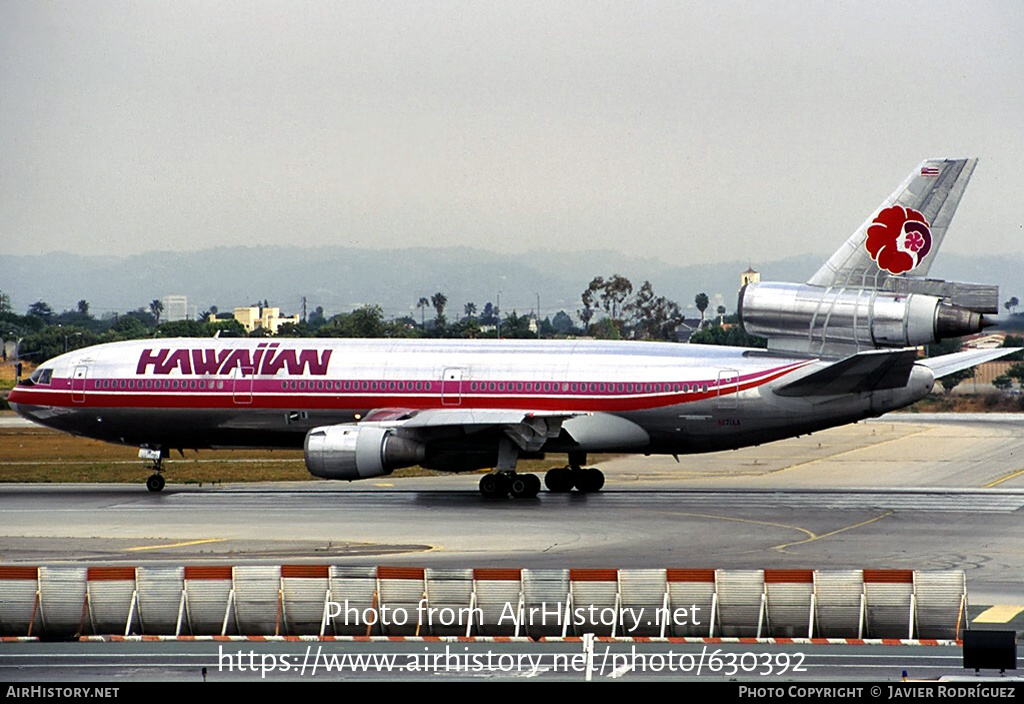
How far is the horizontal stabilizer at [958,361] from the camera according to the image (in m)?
45.9

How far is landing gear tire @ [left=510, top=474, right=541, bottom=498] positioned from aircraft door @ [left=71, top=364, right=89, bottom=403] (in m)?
15.8

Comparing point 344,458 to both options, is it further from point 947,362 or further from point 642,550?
point 947,362

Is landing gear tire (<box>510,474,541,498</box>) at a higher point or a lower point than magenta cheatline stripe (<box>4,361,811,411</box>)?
lower

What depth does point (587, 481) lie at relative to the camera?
158 feet

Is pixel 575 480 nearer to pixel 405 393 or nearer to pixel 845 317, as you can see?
pixel 405 393

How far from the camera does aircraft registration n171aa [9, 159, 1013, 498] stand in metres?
44.1

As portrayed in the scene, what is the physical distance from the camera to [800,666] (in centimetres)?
2095

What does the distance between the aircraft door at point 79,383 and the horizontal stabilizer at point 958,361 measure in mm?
28759

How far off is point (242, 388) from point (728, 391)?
16.4 m

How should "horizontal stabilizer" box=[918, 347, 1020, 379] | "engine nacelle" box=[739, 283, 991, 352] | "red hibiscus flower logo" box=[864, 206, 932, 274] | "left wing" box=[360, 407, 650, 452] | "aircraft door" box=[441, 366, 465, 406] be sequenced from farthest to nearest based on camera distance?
"aircraft door" box=[441, 366, 465, 406], "horizontal stabilizer" box=[918, 347, 1020, 379], "red hibiscus flower logo" box=[864, 206, 932, 274], "left wing" box=[360, 407, 650, 452], "engine nacelle" box=[739, 283, 991, 352]

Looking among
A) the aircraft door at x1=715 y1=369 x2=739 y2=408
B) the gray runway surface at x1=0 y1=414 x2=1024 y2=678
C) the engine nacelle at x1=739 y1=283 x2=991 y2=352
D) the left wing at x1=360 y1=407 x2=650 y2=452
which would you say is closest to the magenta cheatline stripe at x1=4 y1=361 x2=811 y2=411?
the aircraft door at x1=715 y1=369 x2=739 y2=408

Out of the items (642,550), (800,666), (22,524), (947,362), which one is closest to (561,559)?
(642,550)

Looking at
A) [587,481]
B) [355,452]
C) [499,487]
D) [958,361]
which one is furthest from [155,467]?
[958,361]

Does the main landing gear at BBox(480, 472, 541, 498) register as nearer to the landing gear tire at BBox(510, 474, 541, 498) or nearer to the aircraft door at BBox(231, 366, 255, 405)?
the landing gear tire at BBox(510, 474, 541, 498)
